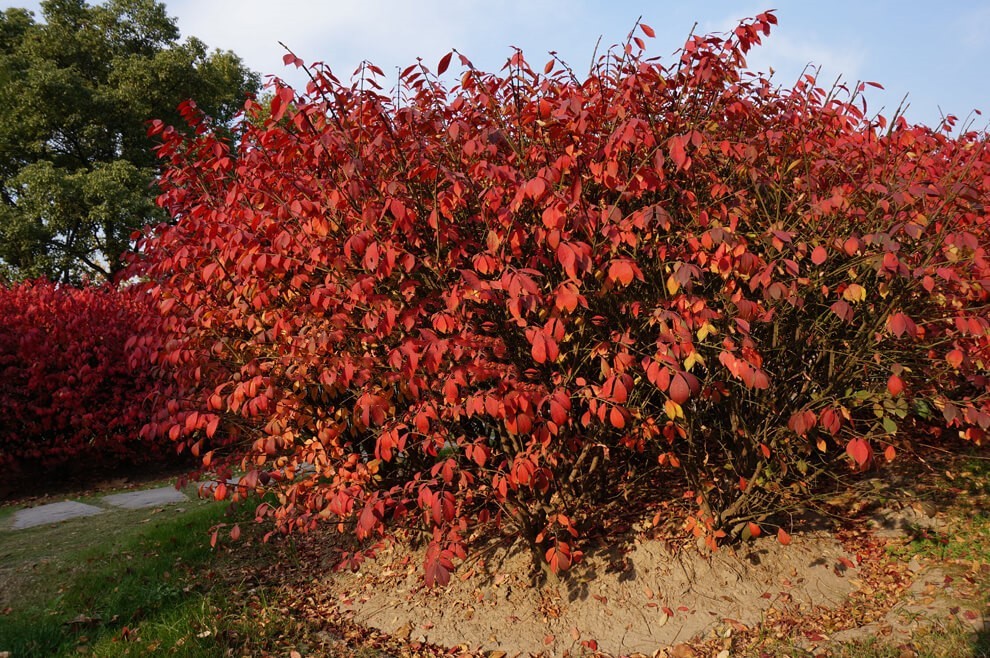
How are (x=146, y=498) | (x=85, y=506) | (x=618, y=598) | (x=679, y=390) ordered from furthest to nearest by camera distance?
1. (x=146, y=498)
2. (x=85, y=506)
3. (x=618, y=598)
4. (x=679, y=390)

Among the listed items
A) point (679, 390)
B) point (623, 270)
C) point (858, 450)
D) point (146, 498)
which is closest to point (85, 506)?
point (146, 498)

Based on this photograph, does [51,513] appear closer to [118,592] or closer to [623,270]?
[118,592]

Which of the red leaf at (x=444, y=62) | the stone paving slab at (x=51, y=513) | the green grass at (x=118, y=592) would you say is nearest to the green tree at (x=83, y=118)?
the stone paving slab at (x=51, y=513)

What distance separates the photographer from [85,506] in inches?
281

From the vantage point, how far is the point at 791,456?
354 centimetres

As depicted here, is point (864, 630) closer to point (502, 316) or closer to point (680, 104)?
point (502, 316)

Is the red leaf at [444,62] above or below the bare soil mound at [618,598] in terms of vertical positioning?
above

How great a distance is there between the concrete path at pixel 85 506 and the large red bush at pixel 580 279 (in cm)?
383

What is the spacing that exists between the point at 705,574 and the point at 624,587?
0.46 metres

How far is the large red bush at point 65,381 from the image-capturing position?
781 cm

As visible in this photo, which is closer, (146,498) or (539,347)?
(539,347)

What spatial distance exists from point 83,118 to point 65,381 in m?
14.9

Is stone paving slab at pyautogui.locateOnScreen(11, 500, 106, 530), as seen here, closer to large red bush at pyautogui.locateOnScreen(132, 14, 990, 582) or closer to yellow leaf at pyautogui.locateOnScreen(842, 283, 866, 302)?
large red bush at pyautogui.locateOnScreen(132, 14, 990, 582)

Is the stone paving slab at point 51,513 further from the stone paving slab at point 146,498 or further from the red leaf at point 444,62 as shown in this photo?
the red leaf at point 444,62
